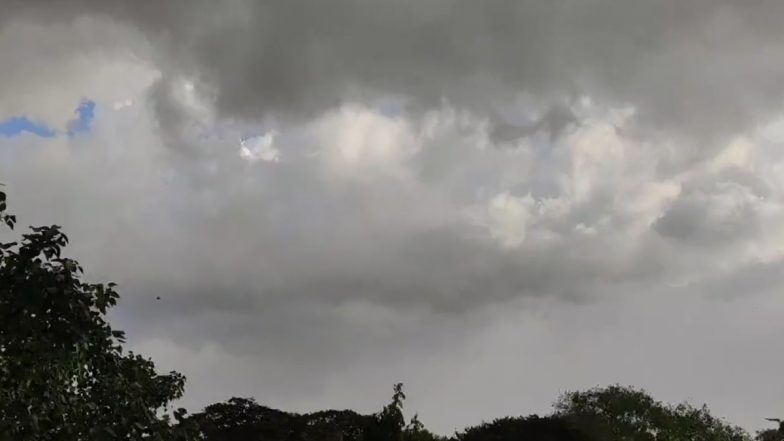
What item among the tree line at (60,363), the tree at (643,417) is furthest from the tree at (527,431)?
the tree line at (60,363)

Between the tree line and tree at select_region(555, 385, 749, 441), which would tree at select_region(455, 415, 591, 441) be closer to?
tree at select_region(555, 385, 749, 441)

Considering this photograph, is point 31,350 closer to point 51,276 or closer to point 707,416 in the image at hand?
point 51,276

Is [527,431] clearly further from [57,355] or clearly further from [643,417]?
[57,355]

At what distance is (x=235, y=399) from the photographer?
2608 inches

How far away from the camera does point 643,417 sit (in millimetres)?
77188

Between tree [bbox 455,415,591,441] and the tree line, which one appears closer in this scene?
the tree line

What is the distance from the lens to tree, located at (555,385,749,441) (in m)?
75.7

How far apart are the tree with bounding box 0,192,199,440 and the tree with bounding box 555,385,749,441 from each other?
6386cm

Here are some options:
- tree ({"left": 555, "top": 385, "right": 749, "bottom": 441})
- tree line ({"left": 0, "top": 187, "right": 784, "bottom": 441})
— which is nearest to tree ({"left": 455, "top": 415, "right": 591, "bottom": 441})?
tree ({"left": 555, "top": 385, "right": 749, "bottom": 441})

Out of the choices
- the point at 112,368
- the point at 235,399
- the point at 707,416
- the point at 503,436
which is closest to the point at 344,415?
the point at 235,399

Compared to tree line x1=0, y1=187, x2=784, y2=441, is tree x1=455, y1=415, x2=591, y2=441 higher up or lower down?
higher up

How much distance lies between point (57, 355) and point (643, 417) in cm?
7143

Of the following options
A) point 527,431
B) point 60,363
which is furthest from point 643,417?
point 60,363

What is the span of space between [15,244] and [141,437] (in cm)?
333
